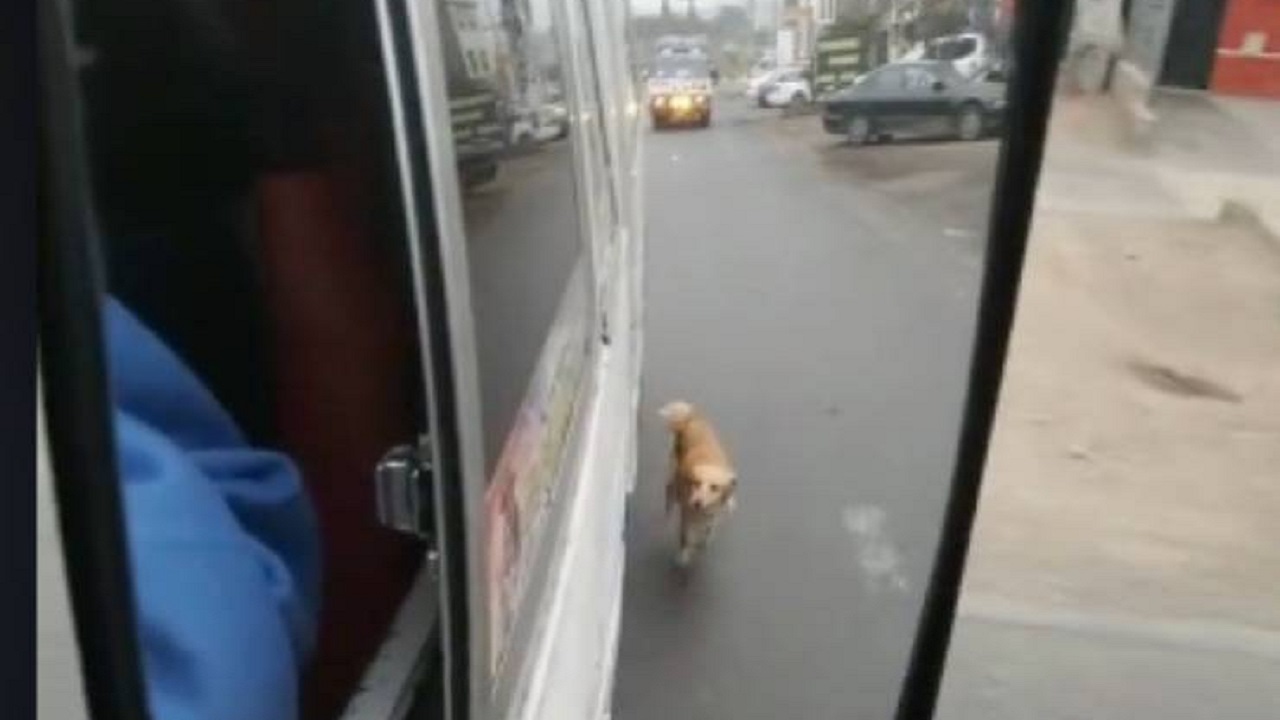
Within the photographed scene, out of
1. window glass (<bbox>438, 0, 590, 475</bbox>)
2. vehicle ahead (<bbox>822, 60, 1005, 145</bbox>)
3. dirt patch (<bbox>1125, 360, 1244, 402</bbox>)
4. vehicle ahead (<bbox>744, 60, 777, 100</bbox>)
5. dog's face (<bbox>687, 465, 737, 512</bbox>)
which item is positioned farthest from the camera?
dirt patch (<bbox>1125, 360, 1244, 402</bbox>)

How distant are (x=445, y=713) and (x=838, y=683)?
230cm

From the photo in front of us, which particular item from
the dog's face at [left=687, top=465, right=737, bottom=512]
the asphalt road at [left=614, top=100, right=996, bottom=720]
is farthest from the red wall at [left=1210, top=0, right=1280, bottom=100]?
the dog's face at [left=687, top=465, right=737, bottom=512]

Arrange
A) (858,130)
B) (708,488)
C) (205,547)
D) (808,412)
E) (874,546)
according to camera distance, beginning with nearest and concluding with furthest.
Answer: (205,547), (858,130), (708,488), (874,546), (808,412)

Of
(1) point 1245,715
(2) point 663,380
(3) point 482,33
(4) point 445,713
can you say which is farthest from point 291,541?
(2) point 663,380

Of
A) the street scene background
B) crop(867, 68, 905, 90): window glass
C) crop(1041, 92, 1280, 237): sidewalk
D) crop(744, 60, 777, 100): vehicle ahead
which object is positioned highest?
crop(867, 68, 905, 90): window glass

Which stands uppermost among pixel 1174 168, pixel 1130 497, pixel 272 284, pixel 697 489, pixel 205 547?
pixel 272 284

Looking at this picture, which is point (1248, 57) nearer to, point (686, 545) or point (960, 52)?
point (686, 545)

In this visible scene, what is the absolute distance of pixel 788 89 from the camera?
2207mm

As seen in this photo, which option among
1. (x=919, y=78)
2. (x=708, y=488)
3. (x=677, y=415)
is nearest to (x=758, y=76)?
(x=919, y=78)

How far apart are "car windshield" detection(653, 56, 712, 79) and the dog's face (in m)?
1.30

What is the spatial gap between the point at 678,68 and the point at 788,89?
331 centimetres

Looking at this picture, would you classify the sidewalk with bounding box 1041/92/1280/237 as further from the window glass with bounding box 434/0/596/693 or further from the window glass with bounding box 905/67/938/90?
the window glass with bounding box 905/67/938/90

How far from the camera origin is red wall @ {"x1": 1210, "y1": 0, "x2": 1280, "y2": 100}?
17266mm

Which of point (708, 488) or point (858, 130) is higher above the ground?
point (858, 130)
